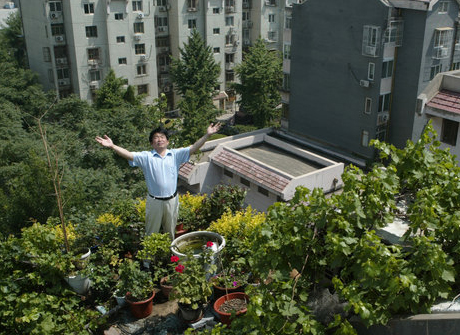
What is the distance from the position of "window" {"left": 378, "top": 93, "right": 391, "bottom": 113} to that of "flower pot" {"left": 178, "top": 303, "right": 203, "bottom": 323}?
26517mm

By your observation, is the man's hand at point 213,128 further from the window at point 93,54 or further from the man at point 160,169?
the window at point 93,54

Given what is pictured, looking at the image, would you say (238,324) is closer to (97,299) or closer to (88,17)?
(97,299)

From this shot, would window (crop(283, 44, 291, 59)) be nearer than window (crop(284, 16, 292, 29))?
No

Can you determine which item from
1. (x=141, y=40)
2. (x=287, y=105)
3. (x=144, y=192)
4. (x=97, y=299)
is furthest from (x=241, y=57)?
(x=97, y=299)

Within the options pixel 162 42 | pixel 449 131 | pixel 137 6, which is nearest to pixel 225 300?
pixel 449 131

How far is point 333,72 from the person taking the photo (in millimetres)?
33219

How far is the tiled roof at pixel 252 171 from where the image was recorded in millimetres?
24000

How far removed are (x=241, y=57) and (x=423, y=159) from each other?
4817 cm

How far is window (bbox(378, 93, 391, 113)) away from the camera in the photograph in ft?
102

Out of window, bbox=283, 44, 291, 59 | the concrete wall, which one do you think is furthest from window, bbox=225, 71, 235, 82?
the concrete wall

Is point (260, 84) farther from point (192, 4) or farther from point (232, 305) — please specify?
point (232, 305)

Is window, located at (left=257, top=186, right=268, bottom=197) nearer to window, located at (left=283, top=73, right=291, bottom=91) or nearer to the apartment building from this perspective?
the apartment building

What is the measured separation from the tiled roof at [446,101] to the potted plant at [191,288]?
1197cm

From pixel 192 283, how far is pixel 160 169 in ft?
6.74
